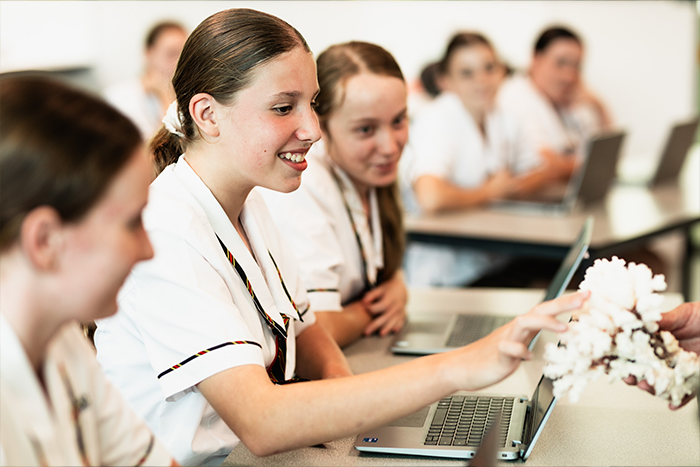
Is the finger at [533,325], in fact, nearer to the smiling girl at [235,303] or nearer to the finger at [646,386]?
the smiling girl at [235,303]

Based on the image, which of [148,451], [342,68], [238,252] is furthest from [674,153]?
[148,451]

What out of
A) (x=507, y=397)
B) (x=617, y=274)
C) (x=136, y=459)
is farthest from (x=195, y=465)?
(x=617, y=274)

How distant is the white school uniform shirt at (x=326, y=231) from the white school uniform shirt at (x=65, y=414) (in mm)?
755

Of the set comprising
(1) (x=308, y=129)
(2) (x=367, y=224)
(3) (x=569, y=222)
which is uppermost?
(1) (x=308, y=129)

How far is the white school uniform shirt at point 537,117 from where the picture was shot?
13.0ft

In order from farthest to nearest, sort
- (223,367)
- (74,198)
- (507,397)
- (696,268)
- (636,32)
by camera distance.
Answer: (636,32), (696,268), (507,397), (223,367), (74,198)

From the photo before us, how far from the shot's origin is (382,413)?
1.03 meters

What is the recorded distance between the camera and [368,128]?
188 cm

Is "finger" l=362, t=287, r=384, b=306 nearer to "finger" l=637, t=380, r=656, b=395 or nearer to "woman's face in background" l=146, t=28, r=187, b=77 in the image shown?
"finger" l=637, t=380, r=656, b=395

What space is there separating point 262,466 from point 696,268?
13.6 feet

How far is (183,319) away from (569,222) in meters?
2.02

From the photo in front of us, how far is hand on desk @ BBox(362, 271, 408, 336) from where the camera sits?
5.96 ft

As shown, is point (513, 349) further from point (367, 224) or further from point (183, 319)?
point (367, 224)

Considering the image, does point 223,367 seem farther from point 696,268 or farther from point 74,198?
point 696,268
